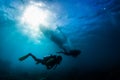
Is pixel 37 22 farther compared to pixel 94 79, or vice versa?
pixel 94 79

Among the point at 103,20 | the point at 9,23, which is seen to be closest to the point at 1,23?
the point at 9,23

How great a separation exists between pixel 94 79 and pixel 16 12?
1402 cm

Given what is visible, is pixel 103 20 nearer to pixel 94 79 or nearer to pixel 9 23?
pixel 94 79

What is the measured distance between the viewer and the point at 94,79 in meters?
24.5

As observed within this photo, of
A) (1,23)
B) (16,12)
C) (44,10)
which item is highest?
(1,23)

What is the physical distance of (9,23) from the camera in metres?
24.3

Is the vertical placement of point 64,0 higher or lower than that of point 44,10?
lower

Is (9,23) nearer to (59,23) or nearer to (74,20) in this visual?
(59,23)

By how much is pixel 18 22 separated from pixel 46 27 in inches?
159

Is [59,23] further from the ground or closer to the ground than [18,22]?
closer to the ground

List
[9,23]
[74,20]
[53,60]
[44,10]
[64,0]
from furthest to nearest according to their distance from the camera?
1. [9,23]
2. [74,20]
3. [44,10]
4. [64,0]
5. [53,60]

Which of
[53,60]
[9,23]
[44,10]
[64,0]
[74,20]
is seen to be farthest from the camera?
[9,23]

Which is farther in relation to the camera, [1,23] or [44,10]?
[1,23]

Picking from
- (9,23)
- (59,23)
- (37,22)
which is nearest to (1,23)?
(9,23)
